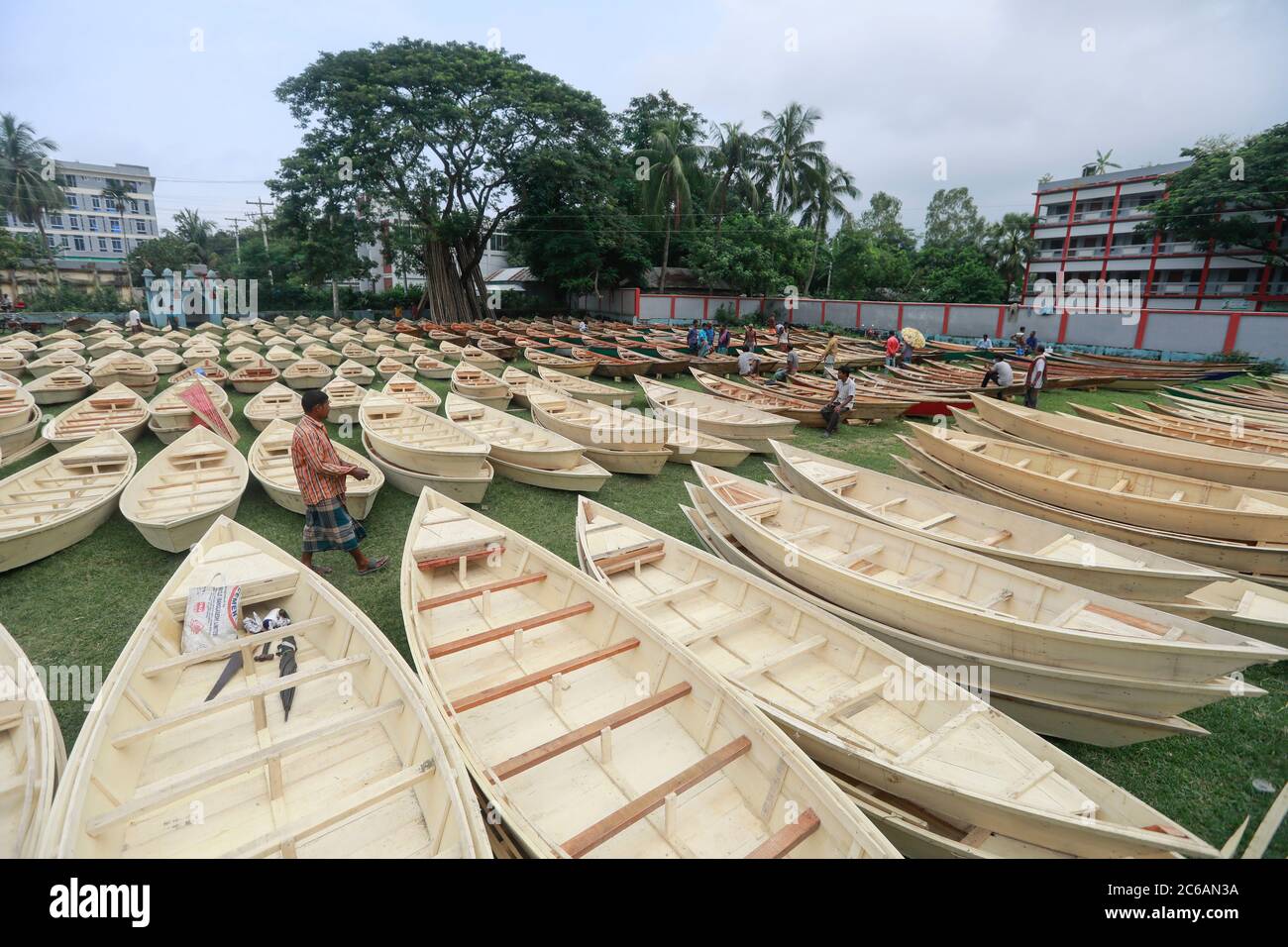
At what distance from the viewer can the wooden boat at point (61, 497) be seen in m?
6.42

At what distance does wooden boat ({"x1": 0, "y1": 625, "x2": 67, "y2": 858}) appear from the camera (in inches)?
112

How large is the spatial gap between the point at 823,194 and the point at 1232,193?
21.5 meters

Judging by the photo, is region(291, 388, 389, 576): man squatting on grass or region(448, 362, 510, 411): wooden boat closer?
region(291, 388, 389, 576): man squatting on grass

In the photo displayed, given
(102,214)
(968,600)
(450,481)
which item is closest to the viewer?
(968,600)

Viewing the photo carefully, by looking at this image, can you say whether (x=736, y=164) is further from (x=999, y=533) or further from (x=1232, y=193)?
(x=999, y=533)

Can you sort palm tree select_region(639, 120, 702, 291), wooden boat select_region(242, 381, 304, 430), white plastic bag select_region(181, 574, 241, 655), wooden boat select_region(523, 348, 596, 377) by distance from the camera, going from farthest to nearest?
palm tree select_region(639, 120, 702, 291) → wooden boat select_region(523, 348, 596, 377) → wooden boat select_region(242, 381, 304, 430) → white plastic bag select_region(181, 574, 241, 655)

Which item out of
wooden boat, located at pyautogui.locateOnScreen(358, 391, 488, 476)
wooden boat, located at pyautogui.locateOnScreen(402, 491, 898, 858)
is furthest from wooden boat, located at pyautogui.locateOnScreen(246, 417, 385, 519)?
wooden boat, located at pyautogui.locateOnScreen(402, 491, 898, 858)

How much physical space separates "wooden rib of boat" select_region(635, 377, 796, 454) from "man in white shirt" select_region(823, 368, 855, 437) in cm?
152

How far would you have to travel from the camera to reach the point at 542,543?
778 centimetres

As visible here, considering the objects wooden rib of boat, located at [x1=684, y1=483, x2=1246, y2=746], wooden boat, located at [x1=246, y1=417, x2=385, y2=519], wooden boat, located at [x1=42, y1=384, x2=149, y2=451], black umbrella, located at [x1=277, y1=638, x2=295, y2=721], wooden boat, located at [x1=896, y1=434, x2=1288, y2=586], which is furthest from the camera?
wooden boat, located at [x1=42, y1=384, x2=149, y2=451]

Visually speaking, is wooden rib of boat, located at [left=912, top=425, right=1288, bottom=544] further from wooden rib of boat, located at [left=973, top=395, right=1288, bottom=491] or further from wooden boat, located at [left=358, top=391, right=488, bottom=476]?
wooden boat, located at [left=358, top=391, right=488, bottom=476]

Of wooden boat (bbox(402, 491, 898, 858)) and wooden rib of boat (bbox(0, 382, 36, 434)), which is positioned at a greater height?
wooden rib of boat (bbox(0, 382, 36, 434))

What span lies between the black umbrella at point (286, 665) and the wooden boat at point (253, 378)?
47.7 feet

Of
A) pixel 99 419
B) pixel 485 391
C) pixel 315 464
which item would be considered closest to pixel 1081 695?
pixel 315 464
